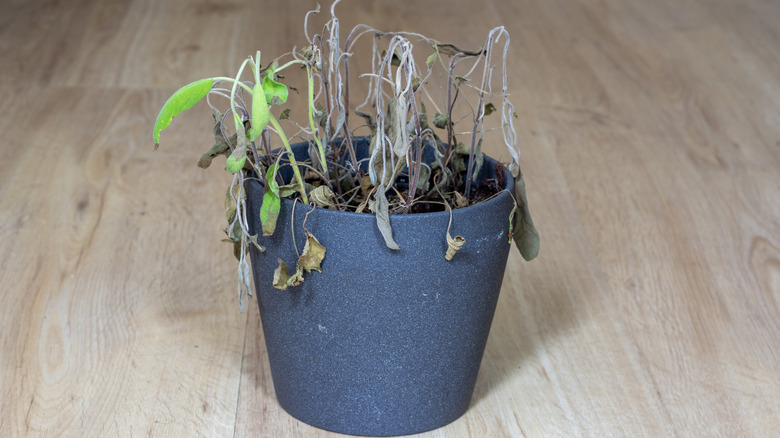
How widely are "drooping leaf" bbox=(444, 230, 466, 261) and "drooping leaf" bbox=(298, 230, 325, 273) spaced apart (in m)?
0.10

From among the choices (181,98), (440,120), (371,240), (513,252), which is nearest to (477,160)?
(440,120)

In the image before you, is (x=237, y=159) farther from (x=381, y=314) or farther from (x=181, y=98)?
(x=381, y=314)

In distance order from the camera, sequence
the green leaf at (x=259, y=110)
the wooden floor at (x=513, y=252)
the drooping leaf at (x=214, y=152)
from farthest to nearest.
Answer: the wooden floor at (x=513, y=252), the drooping leaf at (x=214, y=152), the green leaf at (x=259, y=110)

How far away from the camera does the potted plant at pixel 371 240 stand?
2.21ft

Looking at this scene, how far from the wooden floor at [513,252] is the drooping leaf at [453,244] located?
0.22 m

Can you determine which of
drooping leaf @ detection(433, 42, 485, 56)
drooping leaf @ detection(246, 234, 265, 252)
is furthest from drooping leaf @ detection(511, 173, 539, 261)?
drooping leaf @ detection(246, 234, 265, 252)

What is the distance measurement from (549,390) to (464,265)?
0.85ft

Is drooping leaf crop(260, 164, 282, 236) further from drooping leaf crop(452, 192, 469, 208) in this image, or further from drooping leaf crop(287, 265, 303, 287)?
drooping leaf crop(452, 192, 469, 208)

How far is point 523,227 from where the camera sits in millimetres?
762

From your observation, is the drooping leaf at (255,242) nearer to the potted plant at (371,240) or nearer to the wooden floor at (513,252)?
the potted plant at (371,240)

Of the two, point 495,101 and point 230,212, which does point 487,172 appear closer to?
point 230,212

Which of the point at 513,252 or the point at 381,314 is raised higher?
the point at 381,314

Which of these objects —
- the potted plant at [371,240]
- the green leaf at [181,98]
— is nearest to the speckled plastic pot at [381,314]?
the potted plant at [371,240]

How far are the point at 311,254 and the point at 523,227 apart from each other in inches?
7.7
